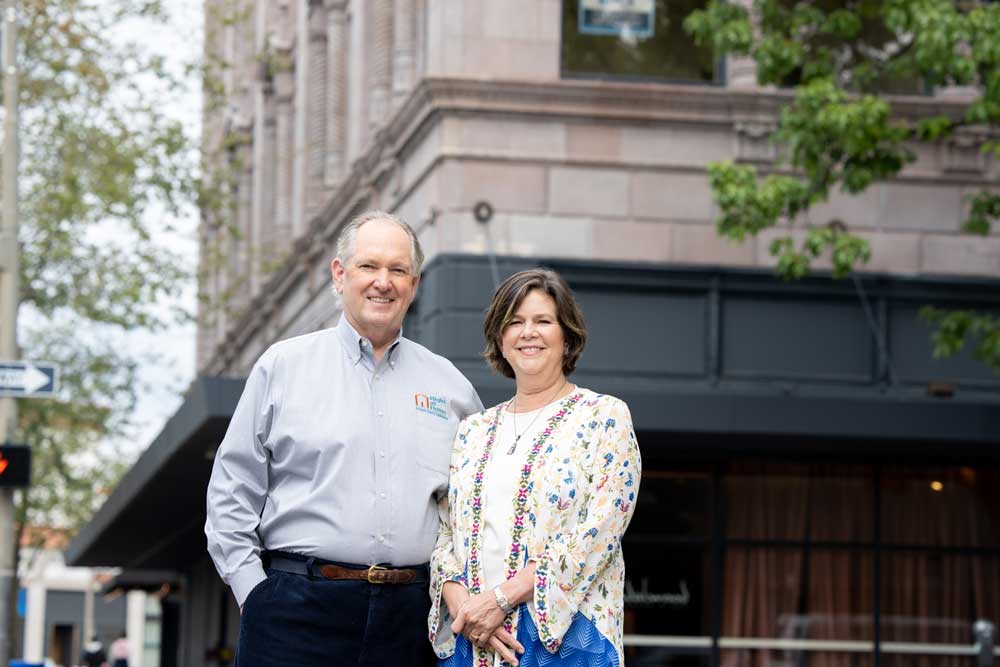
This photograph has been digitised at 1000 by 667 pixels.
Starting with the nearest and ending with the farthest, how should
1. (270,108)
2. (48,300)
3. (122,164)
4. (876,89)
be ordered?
(876,89)
(122,164)
(48,300)
(270,108)

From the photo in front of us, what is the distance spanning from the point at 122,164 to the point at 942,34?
13.3 meters

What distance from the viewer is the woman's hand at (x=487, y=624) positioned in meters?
5.68

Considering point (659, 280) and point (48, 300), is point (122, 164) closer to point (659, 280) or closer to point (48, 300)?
point (48, 300)

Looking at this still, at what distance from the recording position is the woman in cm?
565

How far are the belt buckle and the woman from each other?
0.54 ft

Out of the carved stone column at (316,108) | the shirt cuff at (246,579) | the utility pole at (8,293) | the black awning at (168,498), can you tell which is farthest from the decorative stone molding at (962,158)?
the shirt cuff at (246,579)

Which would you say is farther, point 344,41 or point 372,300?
point 344,41

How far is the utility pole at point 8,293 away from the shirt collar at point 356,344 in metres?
11.0

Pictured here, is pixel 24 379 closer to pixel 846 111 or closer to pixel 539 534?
pixel 846 111

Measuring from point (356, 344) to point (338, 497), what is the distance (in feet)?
1.78

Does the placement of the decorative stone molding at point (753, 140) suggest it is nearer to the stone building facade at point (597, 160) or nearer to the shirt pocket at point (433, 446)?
the stone building facade at point (597, 160)

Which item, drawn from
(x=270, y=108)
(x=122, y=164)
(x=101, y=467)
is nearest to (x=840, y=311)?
(x=122, y=164)

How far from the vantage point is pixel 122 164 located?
76.9ft

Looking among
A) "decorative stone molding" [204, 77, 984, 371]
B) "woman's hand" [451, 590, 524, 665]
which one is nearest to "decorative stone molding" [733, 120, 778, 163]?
"decorative stone molding" [204, 77, 984, 371]
